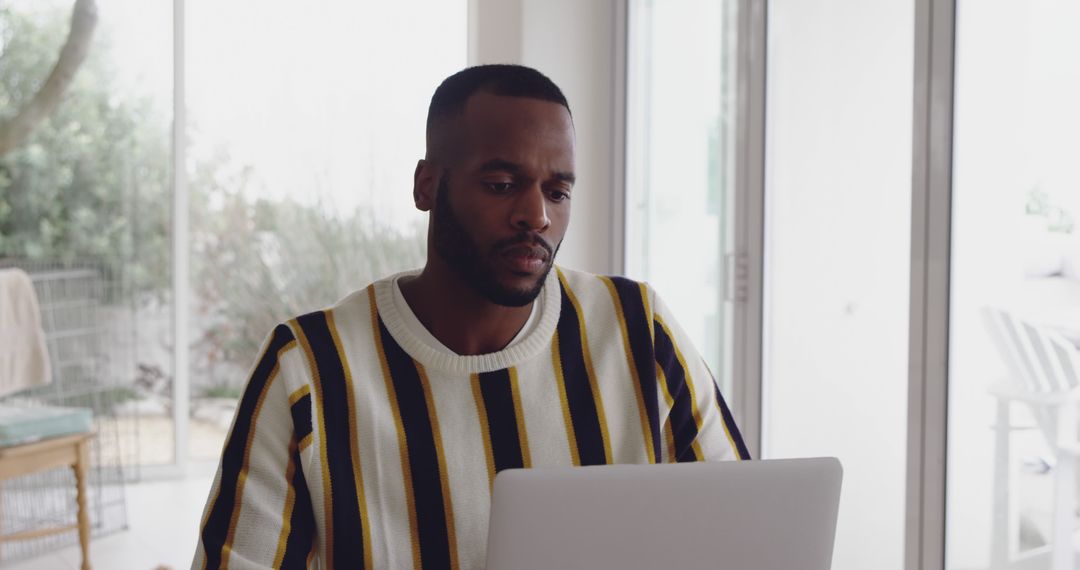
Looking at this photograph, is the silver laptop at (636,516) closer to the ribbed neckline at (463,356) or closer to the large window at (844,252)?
the ribbed neckline at (463,356)

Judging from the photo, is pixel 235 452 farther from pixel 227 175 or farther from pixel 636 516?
pixel 227 175

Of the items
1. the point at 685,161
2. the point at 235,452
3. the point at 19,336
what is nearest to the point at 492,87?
the point at 235,452

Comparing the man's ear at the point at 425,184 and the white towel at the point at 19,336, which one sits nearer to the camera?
the man's ear at the point at 425,184

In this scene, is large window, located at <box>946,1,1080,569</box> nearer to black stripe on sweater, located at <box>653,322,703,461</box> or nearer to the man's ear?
black stripe on sweater, located at <box>653,322,703,461</box>

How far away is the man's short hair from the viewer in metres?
1.14

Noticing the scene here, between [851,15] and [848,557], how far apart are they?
114cm

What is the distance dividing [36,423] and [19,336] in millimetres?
492

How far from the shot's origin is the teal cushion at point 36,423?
3.31 metres

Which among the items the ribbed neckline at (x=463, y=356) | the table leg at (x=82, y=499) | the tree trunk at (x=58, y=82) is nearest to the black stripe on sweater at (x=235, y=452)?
the ribbed neckline at (x=463, y=356)

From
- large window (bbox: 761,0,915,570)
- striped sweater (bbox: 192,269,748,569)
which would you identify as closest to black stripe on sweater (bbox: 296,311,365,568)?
striped sweater (bbox: 192,269,748,569)

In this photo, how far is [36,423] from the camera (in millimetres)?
3381

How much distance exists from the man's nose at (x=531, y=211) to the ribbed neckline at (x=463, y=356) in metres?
0.13

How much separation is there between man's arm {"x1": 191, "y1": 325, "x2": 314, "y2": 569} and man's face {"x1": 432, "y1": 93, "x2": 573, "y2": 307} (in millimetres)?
218

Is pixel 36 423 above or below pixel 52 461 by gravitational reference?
above
